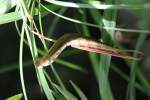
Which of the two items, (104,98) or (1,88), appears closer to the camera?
(104,98)

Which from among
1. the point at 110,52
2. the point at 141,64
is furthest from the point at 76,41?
the point at 141,64

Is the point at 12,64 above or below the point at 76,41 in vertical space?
below

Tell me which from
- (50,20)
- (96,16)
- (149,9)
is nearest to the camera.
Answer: (149,9)

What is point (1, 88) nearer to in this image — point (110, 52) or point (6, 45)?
point (6, 45)

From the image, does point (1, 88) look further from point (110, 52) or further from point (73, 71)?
point (110, 52)

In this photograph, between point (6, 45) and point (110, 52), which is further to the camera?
point (6, 45)

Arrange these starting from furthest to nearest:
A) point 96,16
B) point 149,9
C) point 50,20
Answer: point 50,20 < point 96,16 < point 149,9

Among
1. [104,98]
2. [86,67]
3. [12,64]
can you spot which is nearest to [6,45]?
[12,64]

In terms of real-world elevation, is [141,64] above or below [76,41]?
below
